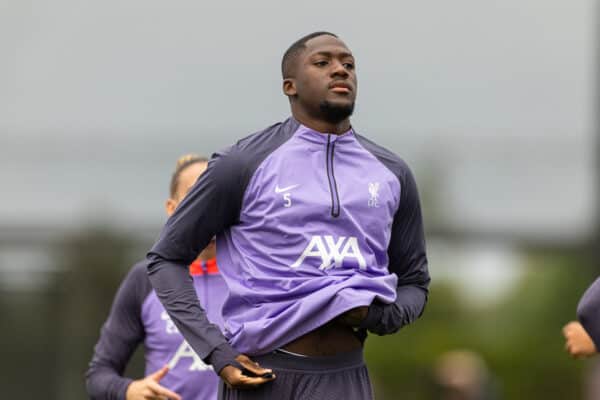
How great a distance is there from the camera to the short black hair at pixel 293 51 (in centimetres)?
590

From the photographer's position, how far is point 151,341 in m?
7.27

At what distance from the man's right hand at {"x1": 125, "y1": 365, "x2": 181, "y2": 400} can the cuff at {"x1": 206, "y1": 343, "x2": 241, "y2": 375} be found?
1.10 meters

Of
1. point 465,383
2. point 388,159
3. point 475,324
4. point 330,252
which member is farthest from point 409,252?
point 475,324

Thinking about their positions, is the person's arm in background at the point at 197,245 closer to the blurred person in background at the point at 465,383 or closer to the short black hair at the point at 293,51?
the short black hair at the point at 293,51

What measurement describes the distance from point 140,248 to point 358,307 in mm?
21361

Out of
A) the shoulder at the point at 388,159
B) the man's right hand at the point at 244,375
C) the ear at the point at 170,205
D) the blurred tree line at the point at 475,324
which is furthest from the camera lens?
the blurred tree line at the point at 475,324

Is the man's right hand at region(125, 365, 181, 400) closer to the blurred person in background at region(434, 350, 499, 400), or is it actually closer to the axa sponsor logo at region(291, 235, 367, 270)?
the axa sponsor logo at region(291, 235, 367, 270)

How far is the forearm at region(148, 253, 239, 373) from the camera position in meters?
5.66

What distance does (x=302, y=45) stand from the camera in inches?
232

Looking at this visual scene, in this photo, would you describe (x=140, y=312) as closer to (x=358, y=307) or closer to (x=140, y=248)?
(x=358, y=307)

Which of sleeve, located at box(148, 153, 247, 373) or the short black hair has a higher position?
the short black hair

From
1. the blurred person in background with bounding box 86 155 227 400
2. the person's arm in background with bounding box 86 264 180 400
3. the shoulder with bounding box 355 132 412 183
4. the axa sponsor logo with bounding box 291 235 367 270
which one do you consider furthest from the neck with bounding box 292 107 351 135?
the person's arm in background with bounding box 86 264 180 400

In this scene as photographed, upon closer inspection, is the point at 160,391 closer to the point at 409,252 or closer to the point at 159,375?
the point at 159,375

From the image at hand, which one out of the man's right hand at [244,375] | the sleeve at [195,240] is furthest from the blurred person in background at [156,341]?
the man's right hand at [244,375]
